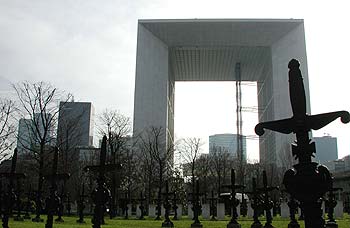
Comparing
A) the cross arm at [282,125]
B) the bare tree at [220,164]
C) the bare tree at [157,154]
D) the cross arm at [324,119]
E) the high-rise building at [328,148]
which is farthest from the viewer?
the high-rise building at [328,148]

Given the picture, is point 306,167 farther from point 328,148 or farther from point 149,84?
point 328,148

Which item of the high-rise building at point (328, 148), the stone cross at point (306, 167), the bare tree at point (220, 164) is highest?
the high-rise building at point (328, 148)

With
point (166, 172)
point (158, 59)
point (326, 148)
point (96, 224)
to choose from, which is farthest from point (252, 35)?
point (326, 148)

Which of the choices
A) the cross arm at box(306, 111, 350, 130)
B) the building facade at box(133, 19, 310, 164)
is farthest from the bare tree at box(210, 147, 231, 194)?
the cross arm at box(306, 111, 350, 130)

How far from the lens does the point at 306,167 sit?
200 inches

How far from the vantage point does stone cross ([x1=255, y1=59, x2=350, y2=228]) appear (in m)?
4.96

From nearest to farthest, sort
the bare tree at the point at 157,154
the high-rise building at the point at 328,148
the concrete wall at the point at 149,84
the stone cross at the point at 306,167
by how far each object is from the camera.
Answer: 1. the stone cross at the point at 306,167
2. the bare tree at the point at 157,154
3. the concrete wall at the point at 149,84
4. the high-rise building at the point at 328,148

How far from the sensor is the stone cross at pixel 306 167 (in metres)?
4.96

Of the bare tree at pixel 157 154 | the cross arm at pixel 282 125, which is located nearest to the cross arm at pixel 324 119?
the cross arm at pixel 282 125

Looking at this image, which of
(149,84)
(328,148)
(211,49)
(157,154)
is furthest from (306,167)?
(328,148)

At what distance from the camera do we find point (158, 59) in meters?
70.4

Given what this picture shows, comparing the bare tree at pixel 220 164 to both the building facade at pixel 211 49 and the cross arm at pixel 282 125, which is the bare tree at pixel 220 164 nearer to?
the building facade at pixel 211 49

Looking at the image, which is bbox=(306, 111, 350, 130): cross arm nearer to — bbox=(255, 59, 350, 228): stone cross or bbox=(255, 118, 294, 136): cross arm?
bbox=(255, 59, 350, 228): stone cross

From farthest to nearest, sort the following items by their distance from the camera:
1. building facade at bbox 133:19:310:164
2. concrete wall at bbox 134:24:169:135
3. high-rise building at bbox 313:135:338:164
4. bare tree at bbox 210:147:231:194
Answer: high-rise building at bbox 313:135:338:164, concrete wall at bbox 134:24:169:135, building facade at bbox 133:19:310:164, bare tree at bbox 210:147:231:194
